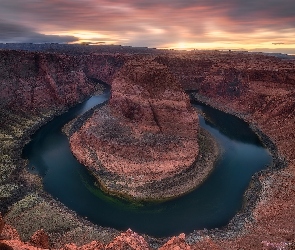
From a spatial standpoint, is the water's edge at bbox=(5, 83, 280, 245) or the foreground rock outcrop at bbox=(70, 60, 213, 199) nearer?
the water's edge at bbox=(5, 83, 280, 245)

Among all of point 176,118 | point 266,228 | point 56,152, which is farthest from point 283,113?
point 56,152

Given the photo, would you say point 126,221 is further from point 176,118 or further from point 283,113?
point 283,113

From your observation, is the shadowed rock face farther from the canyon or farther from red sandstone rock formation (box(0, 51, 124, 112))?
red sandstone rock formation (box(0, 51, 124, 112))

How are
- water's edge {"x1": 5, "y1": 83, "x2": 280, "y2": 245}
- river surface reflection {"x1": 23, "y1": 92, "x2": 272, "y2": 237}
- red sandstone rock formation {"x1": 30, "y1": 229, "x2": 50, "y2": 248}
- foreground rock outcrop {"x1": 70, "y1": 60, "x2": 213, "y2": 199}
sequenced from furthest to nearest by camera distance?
foreground rock outcrop {"x1": 70, "y1": 60, "x2": 213, "y2": 199}
river surface reflection {"x1": 23, "y1": 92, "x2": 272, "y2": 237}
water's edge {"x1": 5, "y1": 83, "x2": 280, "y2": 245}
red sandstone rock formation {"x1": 30, "y1": 229, "x2": 50, "y2": 248}

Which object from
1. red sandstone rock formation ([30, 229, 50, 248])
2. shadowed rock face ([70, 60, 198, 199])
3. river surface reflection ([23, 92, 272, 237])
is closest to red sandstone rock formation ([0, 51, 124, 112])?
river surface reflection ([23, 92, 272, 237])

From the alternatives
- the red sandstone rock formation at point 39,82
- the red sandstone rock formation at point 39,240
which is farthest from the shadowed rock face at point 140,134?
the red sandstone rock formation at point 39,82

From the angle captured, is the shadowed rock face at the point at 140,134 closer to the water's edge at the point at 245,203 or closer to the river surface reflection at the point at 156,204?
the river surface reflection at the point at 156,204
